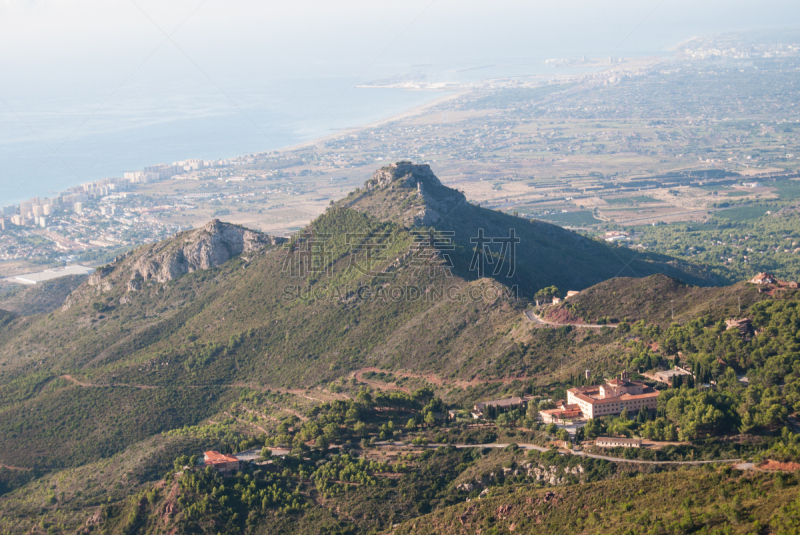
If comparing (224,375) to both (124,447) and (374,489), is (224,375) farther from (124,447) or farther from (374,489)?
(374,489)

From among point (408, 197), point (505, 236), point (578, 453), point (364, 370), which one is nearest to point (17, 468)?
point (364, 370)

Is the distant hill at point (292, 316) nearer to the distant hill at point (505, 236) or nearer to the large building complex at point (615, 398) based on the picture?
the distant hill at point (505, 236)

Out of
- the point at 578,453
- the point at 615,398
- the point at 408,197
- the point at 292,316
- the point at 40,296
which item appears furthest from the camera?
the point at 40,296

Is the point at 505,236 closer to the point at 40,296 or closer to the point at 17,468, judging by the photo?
the point at 17,468

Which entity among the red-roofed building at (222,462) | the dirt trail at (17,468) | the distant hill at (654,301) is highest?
the distant hill at (654,301)

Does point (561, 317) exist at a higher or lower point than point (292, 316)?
lower

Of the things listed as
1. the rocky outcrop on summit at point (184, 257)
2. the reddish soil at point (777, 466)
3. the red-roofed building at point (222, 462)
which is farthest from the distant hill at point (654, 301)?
the rocky outcrop on summit at point (184, 257)

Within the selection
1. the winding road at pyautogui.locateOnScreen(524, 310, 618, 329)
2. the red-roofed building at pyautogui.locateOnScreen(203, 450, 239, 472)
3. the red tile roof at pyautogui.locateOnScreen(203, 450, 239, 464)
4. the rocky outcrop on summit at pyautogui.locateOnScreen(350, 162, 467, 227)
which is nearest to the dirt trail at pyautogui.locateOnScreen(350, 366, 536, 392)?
the winding road at pyautogui.locateOnScreen(524, 310, 618, 329)
